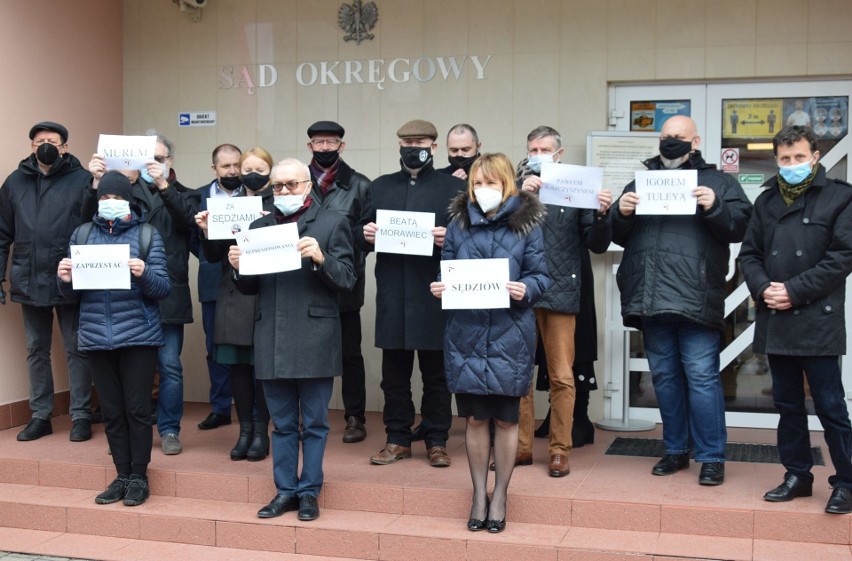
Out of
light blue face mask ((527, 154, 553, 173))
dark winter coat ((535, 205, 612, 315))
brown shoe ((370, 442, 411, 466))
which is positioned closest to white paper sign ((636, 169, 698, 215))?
dark winter coat ((535, 205, 612, 315))

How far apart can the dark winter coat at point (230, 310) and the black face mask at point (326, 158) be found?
75cm

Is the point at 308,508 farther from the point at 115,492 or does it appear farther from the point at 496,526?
the point at 115,492

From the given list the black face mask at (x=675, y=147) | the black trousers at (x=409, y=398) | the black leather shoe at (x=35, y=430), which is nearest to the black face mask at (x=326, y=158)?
the black trousers at (x=409, y=398)

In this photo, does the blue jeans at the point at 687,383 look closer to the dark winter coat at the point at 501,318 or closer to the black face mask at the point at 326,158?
the dark winter coat at the point at 501,318

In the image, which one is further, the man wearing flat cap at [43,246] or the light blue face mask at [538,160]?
the man wearing flat cap at [43,246]

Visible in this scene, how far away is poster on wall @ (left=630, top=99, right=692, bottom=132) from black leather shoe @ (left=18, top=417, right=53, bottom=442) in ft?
15.6

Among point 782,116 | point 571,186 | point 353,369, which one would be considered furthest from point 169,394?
point 782,116

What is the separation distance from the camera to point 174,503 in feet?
18.9

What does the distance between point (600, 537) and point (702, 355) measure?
1223 millimetres

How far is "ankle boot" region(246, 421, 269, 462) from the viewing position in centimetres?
618

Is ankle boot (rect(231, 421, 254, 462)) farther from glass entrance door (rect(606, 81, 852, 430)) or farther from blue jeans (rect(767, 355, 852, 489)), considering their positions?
blue jeans (rect(767, 355, 852, 489))

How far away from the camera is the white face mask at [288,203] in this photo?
526 centimetres

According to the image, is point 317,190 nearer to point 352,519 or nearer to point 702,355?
point 352,519

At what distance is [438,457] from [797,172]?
2.61 meters
